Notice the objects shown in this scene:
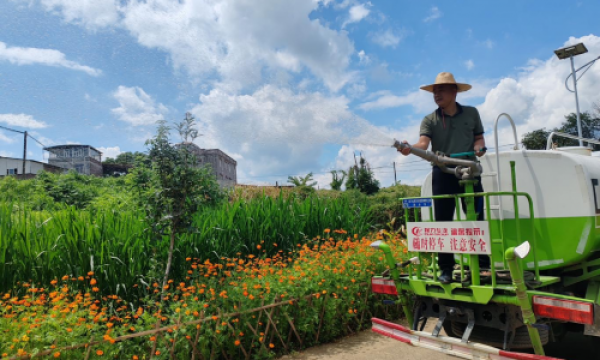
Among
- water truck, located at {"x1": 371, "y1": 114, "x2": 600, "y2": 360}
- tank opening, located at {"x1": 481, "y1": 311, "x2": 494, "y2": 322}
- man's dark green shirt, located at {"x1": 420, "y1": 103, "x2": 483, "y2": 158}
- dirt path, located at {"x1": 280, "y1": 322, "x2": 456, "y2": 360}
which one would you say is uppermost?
man's dark green shirt, located at {"x1": 420, "y1": 103, "x2": 483, "y2": 158}

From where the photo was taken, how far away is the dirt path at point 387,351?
4707mm

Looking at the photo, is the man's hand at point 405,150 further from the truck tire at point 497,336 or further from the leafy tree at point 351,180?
the leafy tree at point 351,180

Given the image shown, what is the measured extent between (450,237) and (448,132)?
116cm

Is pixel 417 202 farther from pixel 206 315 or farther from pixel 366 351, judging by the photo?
pixel 206 315

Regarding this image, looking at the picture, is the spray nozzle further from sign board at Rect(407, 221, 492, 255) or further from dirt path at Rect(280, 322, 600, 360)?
dirt path at Rect(280, 322, 600, 360)

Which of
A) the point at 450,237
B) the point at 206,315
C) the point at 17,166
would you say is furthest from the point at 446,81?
the point at 17,166

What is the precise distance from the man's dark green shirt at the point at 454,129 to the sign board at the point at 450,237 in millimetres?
865

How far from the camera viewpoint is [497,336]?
3717 millimetres

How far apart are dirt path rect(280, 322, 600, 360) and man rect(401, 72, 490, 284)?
4.78ft

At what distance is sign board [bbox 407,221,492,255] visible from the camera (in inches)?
133

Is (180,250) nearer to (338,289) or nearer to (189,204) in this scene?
(189,204)

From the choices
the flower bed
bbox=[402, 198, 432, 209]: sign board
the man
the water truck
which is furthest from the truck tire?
the flower bed

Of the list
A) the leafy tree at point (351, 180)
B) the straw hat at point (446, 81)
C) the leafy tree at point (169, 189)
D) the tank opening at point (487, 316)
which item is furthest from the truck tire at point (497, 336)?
the leafy tree at point (351, 180)

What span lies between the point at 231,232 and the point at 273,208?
1165mm
